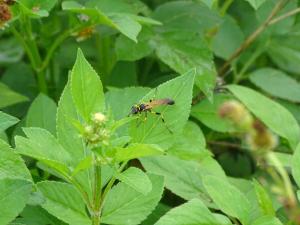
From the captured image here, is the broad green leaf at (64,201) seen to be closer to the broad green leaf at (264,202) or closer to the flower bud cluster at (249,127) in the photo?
the broad green leaf at (264,202)

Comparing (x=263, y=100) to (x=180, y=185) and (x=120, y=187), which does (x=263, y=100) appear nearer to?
(x=180, y=185)

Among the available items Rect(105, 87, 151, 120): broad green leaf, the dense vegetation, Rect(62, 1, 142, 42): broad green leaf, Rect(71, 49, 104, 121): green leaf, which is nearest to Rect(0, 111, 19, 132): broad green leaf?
the dense vegetation

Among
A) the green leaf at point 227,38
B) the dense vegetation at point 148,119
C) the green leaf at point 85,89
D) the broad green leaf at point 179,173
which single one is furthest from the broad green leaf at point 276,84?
the green leaf at point 85,89

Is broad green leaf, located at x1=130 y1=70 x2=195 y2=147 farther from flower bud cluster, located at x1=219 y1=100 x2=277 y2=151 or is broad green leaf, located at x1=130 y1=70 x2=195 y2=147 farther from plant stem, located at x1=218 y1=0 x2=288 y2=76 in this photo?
plant stem, located at x1=218 y1=0 x2=288 y2=76

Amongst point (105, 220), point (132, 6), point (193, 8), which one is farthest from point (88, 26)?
point (105, 220)

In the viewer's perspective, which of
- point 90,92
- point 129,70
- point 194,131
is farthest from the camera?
point 129,70
